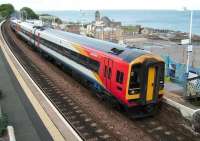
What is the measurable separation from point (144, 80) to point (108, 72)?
2.14 metres

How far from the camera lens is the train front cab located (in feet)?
46.3

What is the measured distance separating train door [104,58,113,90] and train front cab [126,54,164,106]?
5.07ft

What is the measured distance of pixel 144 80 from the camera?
14.2 meters

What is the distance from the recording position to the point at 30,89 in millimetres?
19188

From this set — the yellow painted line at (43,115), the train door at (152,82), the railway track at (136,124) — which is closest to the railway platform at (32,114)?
the yellow painted line at (43,115)

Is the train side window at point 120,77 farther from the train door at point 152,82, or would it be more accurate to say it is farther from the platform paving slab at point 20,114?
the platform paving slab at point 20,114

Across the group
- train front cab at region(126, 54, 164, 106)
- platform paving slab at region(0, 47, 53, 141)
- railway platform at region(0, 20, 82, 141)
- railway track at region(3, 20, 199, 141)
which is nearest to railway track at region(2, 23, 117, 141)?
railway track at region(3, 20, 199, 141)

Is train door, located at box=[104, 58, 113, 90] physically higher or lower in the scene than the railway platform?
higher

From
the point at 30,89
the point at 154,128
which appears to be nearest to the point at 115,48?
the point at 154,128

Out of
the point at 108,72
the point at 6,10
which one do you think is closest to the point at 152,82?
the point at 108,72

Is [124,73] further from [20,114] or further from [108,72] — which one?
[20,114]

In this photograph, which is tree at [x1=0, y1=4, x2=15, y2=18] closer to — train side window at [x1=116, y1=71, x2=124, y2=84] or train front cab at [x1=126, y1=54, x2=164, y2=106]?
train side window at [x1=116, y1=71, x2=124, y2=84]

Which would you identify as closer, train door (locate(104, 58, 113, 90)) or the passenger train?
the passenger train

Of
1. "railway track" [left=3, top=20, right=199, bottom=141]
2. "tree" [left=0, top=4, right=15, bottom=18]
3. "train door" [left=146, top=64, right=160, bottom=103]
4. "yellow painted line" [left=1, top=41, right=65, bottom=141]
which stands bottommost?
"railway track" [left=3, top=20, right=199, bottom=141]
